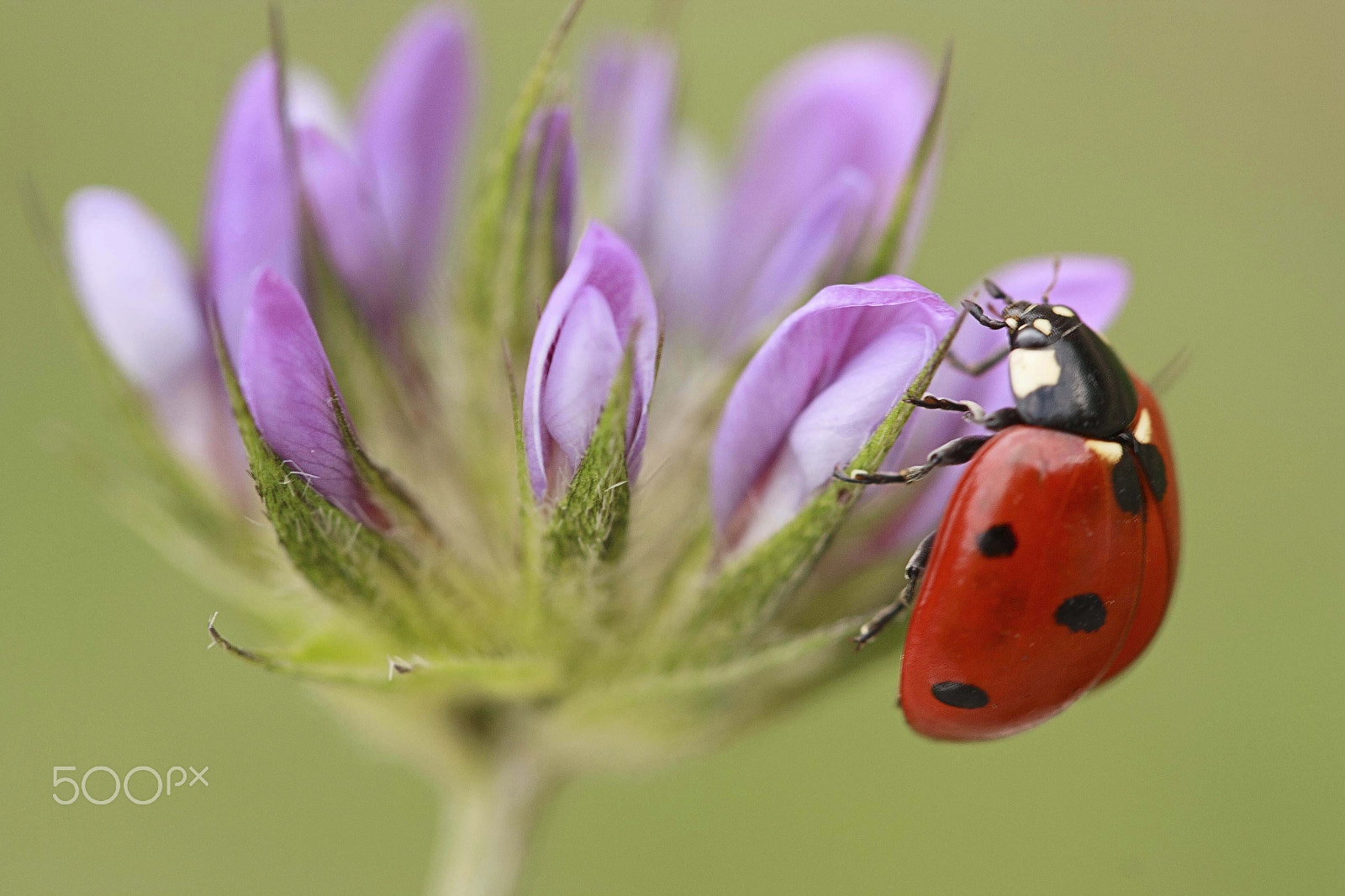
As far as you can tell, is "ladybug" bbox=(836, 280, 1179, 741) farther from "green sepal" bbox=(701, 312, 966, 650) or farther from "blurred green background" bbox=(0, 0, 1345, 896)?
"blurred green background" bbox=(0, 0, 1345, 896)

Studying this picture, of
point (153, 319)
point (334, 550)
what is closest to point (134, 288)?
point (153, 319)

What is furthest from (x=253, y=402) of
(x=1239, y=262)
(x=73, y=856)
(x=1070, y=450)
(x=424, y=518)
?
(x=1239, y=262)

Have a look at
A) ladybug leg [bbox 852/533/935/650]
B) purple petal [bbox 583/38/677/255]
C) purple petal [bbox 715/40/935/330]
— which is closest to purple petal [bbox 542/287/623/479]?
ladybug leg [bbox 852/533/935/650]

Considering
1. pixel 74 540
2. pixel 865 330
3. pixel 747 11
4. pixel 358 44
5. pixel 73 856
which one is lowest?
pixel 73 856

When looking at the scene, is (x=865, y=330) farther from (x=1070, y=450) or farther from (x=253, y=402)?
(x=253, y=402)

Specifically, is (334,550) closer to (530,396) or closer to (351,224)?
(530,396)

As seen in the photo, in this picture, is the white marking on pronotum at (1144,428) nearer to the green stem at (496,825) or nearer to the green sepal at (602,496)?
the green sepal at (602,496)
